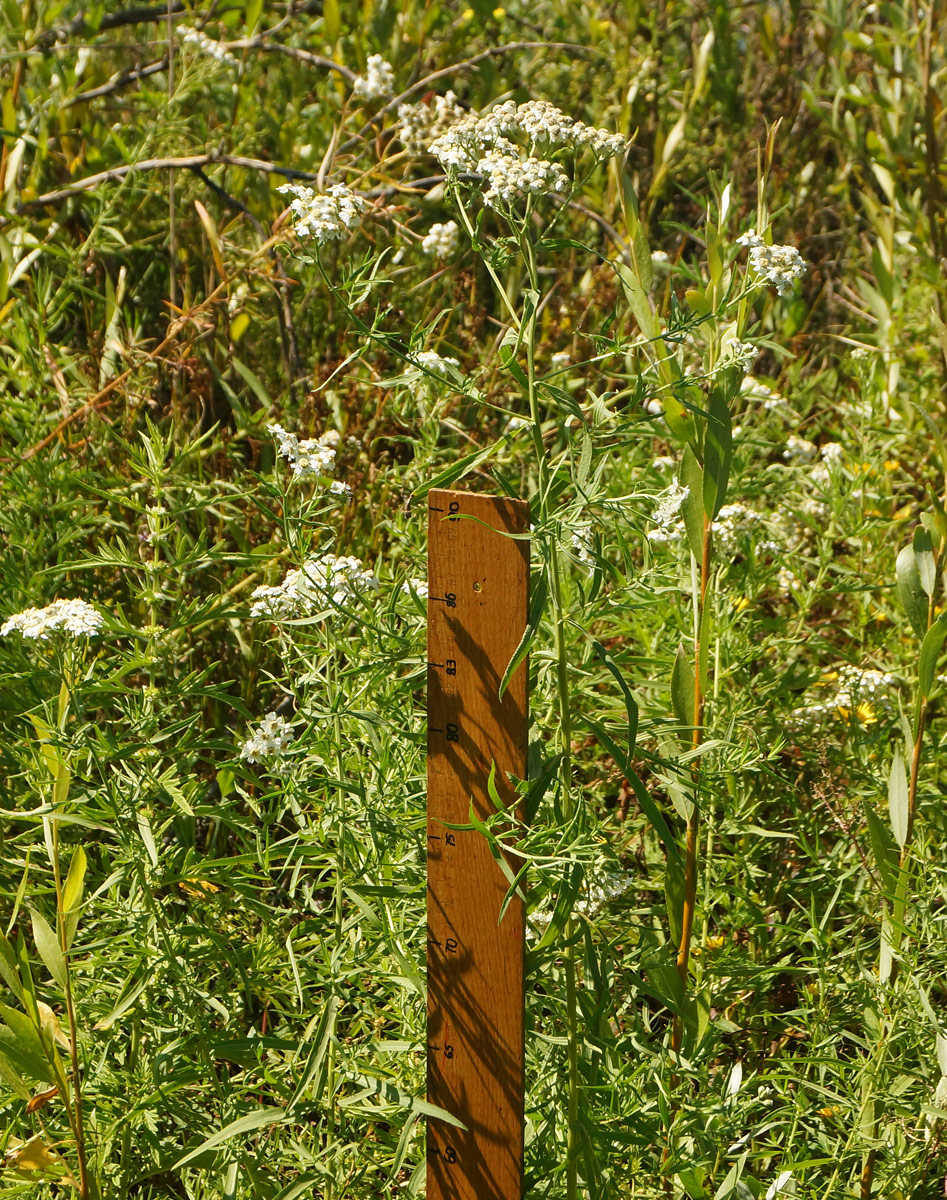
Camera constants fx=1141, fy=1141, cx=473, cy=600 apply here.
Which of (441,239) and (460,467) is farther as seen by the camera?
(441,239)

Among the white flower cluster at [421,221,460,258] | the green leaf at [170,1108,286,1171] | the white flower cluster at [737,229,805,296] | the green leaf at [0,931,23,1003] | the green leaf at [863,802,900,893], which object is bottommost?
the green leaf at [170,1108,286,1171]

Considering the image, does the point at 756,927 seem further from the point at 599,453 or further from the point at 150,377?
the point at 150,377

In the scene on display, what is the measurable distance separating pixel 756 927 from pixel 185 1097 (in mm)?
1017

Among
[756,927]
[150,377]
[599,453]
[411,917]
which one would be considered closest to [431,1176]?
[411,917]

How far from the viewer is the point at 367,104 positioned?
4191 mm

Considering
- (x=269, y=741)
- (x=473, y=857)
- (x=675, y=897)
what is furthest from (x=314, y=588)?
(x=675, y=897)

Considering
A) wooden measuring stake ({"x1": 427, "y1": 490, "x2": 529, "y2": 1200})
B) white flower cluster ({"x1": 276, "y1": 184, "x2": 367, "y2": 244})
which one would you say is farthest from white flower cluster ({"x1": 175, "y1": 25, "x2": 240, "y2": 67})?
wooden measuring stake ({"x1": 427, "y1": 490, "x2": 529, "y2": 1200})

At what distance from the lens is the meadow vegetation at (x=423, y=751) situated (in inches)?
63.5

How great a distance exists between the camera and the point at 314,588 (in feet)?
5.68

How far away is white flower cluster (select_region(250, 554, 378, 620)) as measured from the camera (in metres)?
1.74

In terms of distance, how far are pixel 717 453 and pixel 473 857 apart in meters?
0.73

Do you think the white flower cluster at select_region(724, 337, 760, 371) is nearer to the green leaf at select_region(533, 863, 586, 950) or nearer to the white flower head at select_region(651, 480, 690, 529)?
the white flower head at select_region(651, 480, 690, 529)

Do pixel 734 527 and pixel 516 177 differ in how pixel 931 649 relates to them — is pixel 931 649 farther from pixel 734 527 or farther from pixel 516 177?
pixel 516 177

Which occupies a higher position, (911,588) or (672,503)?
(672,503)
